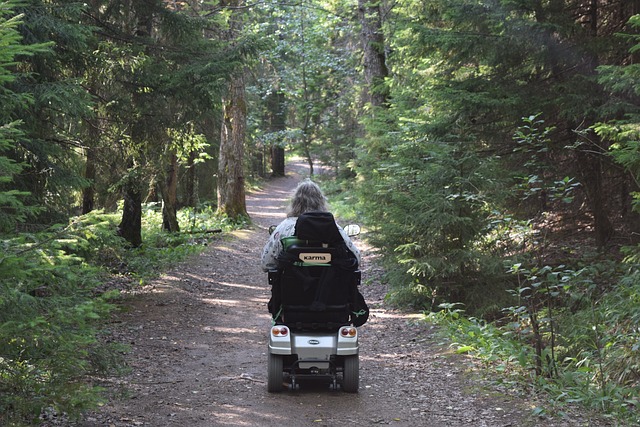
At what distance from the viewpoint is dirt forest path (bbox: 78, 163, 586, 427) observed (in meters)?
5.66

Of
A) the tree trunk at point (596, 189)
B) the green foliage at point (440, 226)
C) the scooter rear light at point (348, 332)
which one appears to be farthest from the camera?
the tree trunk at point (596, 189)

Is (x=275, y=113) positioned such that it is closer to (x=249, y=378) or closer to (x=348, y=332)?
(x=249, y=378)

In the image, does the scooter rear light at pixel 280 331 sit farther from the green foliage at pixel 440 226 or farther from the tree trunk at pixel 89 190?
the tree trunk at pixel 89 190

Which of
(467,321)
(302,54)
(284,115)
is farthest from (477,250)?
(284,115)

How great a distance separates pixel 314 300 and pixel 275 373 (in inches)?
34.9

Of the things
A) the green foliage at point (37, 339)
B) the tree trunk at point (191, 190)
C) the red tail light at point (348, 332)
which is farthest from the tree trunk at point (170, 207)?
the green foliage at point (37, 339)

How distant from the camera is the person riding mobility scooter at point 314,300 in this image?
6039 millimetres

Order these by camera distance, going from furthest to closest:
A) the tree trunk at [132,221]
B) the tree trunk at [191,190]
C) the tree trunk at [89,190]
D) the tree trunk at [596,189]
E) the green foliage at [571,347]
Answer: the tree trunk at [191,190] → the tree trunk at [132,221] → the tree trunk at [89,190] → the tree trunk at [596,189] → the green foliage at [571,347]

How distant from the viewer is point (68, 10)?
834cm

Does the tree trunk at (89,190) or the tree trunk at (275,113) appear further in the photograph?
the tree trunk at (275,113)

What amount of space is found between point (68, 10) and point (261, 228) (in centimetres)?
1560

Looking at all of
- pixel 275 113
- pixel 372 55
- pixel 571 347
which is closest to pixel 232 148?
pixel 372 55

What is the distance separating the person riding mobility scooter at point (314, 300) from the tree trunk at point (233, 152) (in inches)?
638

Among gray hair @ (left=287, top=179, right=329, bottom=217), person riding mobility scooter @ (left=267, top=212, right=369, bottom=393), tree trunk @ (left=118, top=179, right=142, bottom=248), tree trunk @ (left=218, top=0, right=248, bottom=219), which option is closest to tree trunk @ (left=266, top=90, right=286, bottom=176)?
tree trunk @ (left=218, top=0, right=248, bottom=219)
